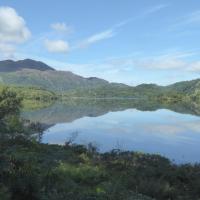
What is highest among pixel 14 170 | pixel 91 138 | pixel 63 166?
pixel 14 170

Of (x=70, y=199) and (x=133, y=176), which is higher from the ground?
(x=70, y=199)

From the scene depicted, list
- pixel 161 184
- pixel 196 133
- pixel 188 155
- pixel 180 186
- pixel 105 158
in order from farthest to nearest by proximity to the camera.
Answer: pixel 196 133
pixel 188 155
pixel 105 158
pixel 180 186
pixel 161 184

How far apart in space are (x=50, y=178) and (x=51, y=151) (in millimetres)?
14507

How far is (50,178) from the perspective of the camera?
42.2 feet

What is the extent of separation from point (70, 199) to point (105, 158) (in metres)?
17.7

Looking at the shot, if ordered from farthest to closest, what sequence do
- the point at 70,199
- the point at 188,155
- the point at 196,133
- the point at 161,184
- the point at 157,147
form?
the point at 196,133
the point at 157,147
the point at 188,155
the point at 161,184
the point at 70,199

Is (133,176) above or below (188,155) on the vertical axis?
above

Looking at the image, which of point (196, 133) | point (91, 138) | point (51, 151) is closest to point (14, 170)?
point (51, 151)

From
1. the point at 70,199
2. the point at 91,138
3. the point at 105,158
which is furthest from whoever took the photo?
the point at 91,138

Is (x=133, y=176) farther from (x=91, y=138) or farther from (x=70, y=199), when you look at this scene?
(x=91, y=138)

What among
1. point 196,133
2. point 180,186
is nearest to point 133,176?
point 180,186

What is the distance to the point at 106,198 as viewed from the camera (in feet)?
36.1

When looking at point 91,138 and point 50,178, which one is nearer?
point 50,178

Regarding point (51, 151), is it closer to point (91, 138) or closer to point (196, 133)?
point (91, 138)
